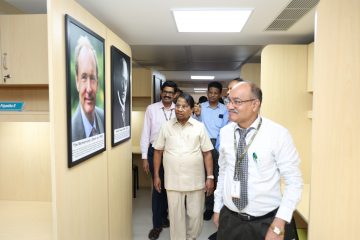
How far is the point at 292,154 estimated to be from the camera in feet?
5.48

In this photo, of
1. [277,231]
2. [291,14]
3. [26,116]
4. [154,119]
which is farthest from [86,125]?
[291,14]

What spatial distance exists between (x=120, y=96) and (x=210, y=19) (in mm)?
1026

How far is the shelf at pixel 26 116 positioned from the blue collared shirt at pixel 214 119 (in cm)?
207

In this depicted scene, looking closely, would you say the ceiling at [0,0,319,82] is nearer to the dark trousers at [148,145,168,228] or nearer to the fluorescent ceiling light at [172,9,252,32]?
the fluorescent ceiling light at [172,9,252,32]

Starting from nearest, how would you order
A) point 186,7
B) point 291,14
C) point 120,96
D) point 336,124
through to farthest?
point 336,124 → point 186,7 → point 291,14 → point 120,96

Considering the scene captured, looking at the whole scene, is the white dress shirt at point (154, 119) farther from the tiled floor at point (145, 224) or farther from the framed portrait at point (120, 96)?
the tiled floor at point (145, 224)

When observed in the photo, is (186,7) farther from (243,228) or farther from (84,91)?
(243,228)

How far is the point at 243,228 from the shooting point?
69.6 inches

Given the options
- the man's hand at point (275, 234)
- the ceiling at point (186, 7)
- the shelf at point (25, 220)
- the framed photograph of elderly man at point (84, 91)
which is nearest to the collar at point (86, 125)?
the framed photograph of elderly man at point (84, 91)

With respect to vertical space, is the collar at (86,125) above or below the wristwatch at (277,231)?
above

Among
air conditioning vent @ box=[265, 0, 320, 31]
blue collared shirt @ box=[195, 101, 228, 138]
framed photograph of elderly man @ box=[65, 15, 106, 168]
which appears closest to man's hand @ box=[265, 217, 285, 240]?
framed photograph of elderly man @ box=[65, 15, 106, 168]

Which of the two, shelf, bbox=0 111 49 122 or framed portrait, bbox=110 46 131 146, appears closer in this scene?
shelf, bbox=0 111 49 122

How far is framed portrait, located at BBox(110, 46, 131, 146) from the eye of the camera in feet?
7.69

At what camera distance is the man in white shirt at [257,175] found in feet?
5.44
